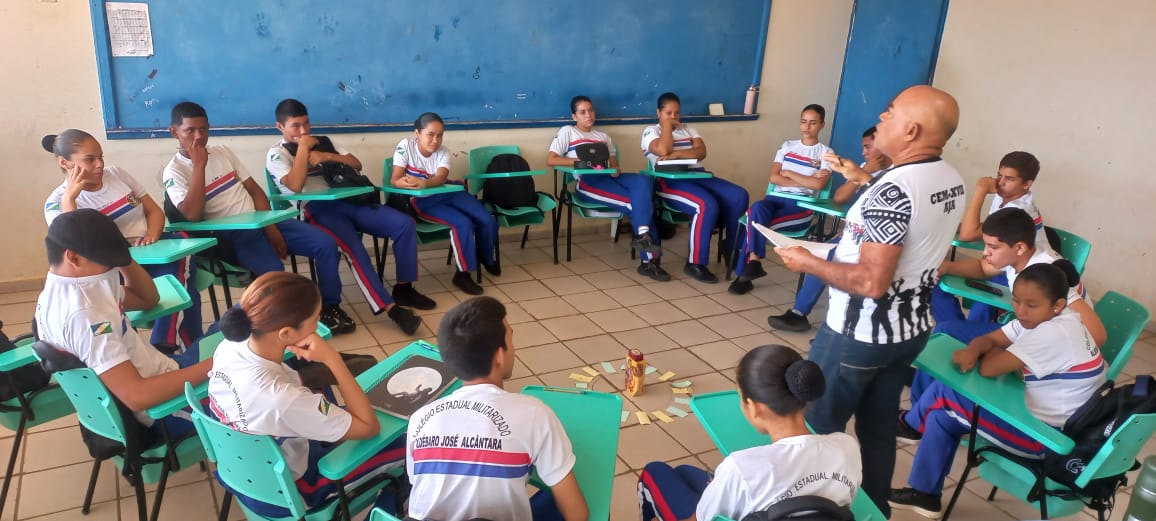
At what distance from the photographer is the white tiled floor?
8.09 feet

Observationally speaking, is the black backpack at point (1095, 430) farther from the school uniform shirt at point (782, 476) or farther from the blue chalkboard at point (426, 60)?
the blue chalkboard at point (426, 60)

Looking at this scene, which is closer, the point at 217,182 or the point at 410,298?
the point at 217,182

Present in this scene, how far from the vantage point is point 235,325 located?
5.38 ft

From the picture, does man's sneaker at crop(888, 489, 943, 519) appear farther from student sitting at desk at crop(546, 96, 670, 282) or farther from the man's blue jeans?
student sitting at desk at crop(546, 96, 670, 282)

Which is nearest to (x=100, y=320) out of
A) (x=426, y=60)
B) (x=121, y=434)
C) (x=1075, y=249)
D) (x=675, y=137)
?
(x=121, y=434)

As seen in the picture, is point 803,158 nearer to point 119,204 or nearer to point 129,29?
point 119,204

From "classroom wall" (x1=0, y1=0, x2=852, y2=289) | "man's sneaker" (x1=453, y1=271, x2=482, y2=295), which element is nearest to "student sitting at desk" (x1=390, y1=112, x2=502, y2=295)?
"man's sneaker" (x1=453, y1=271, x2=482, y2=295)

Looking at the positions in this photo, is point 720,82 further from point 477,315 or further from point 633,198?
point 477,315

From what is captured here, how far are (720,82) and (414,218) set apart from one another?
9.70ft

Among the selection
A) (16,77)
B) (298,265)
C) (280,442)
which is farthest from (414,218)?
(280,442)

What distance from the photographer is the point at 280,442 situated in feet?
5.69

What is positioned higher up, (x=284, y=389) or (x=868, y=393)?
(x=284, y=389)

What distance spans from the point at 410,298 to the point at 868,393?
2844mm

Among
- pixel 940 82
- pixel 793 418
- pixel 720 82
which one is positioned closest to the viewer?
pixel 793 418
